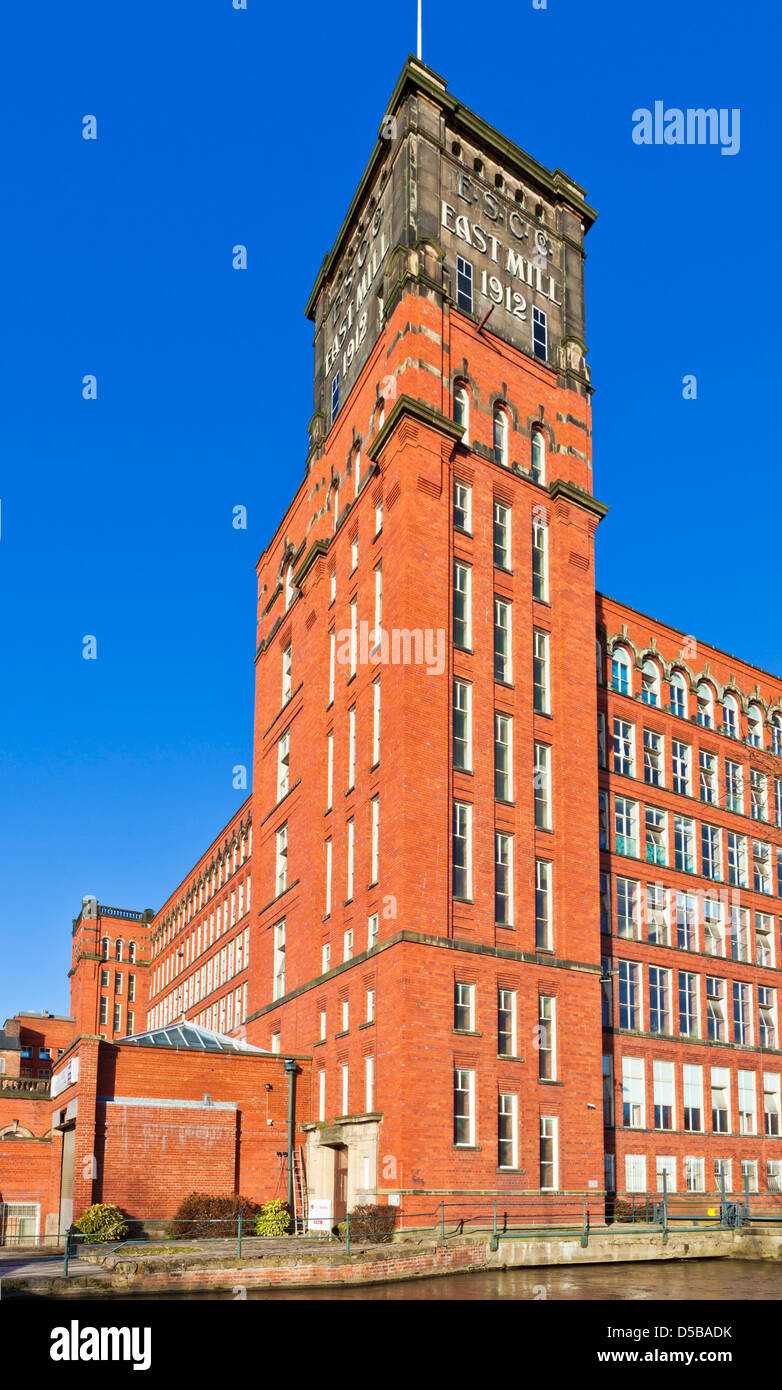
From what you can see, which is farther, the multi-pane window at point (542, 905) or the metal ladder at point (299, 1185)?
the metal ladder at point (299, 1185)

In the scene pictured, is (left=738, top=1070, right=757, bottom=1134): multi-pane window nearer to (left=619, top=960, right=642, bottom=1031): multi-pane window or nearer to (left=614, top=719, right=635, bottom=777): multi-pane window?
(left=619, top=960, right=642, bottom=1031): multi-pane window

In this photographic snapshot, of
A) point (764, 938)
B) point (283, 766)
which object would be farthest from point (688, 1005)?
point (283, 766)

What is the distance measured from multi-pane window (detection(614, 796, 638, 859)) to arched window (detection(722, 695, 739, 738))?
27.9 feet

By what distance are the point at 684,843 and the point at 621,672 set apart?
7.54 m

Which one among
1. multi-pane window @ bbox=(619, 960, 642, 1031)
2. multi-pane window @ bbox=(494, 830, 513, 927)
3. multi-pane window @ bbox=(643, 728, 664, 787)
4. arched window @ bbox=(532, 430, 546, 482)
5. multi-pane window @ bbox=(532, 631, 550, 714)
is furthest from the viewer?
multi-pane window @ bbox=(643, 728, 664, 787)

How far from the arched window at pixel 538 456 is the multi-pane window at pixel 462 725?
31.0 ft

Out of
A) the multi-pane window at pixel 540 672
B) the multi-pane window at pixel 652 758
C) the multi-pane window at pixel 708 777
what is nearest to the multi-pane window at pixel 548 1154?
the multi-pane window at pixel 540 672

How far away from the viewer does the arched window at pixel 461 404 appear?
138ft

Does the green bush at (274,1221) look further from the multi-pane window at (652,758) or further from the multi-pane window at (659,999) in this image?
the multi-pane window at (652,758)

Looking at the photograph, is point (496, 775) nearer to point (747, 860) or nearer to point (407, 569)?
point (407, 569)

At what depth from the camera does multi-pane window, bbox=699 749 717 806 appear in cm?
5323

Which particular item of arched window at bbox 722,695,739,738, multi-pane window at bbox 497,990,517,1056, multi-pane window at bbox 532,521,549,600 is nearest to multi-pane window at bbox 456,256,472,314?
multi-pane window at bbox 532,521,549,600

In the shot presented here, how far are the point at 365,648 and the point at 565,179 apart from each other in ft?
70.4
